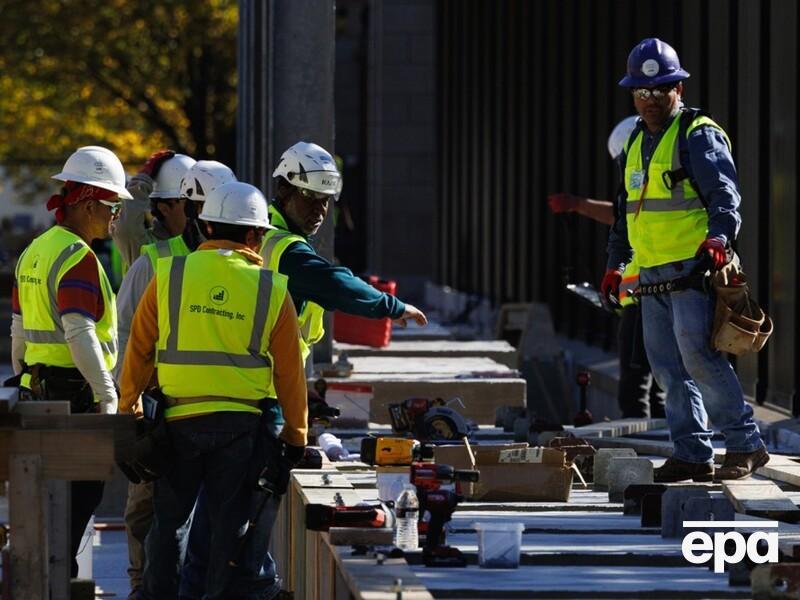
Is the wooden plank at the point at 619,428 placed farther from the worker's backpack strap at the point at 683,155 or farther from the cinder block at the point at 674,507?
the cinder block at the point at 674,507

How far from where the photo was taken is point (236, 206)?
9914 millimetres

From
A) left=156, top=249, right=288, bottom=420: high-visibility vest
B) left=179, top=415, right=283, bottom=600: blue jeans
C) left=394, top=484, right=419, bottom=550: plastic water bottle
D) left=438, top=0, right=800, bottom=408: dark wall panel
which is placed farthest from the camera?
left=438, top=0, right=800, bottom=408: dark wall panel

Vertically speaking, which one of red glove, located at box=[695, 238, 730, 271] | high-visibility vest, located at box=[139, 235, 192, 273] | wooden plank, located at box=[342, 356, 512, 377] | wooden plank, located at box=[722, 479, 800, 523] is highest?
red glove, located at box=[695, 238, 730, 271]

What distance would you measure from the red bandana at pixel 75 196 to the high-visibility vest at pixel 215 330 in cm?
196

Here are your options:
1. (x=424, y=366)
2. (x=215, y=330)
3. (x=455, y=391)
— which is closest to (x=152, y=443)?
(x=215, y=330)

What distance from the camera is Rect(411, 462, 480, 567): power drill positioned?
9.20 metres

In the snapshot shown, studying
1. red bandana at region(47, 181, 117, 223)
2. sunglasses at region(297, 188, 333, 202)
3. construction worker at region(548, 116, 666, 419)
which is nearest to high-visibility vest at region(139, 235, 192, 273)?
red bandana at region(47, 181, 117, 223)

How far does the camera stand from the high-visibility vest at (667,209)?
1129cm

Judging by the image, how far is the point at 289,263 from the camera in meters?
11.4

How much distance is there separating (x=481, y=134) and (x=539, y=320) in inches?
525

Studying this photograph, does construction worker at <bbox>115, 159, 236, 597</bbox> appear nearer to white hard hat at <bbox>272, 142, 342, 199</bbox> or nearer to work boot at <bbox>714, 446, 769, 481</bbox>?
white hard hat at <bbox>272, 142, 342, 199</bbox>

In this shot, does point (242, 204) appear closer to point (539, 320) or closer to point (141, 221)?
point (141, 221)

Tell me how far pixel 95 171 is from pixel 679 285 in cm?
295

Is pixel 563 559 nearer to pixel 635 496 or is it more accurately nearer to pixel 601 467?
pixel 635 496
